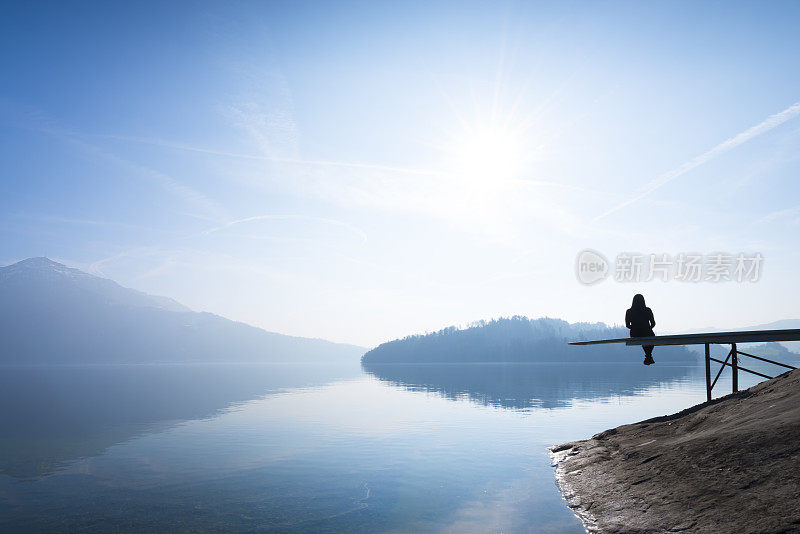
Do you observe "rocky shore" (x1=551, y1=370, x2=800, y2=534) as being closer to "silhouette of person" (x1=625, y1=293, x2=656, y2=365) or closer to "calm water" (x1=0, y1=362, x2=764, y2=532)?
"calm water" (x1=0, y1=362, x2=764, y2=532)

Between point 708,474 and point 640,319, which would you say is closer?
point 708,474

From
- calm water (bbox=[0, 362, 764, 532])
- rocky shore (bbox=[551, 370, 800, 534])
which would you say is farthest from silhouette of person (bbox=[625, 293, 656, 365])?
calm water (bbox=[0, 362, 764, 532])

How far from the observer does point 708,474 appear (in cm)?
1323

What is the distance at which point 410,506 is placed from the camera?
2094cm

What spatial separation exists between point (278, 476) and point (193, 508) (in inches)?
256

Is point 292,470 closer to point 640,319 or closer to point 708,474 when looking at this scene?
point 640,319

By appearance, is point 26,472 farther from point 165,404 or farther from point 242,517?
point 165,404

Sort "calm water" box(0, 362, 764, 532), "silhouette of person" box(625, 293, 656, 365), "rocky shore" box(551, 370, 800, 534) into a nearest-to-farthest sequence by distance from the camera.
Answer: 1. "rocky shore" box(551, 370, 800, 534)
2. "silhouette of person" box(625, 293, 656, 365)
3. "calm water" box(0, 362, 764, 532)

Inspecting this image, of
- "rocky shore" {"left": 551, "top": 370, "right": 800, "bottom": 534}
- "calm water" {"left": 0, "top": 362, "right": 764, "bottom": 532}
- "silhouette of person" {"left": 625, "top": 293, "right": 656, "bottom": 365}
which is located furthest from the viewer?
"calm water" {"left": 0, "top": 362, "right": 764, "bottom": 532}

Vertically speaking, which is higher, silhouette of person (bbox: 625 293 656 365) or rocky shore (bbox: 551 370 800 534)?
silhouette of person (bbox: 625 293 656 365)

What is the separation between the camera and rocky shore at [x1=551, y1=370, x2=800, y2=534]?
10703mm

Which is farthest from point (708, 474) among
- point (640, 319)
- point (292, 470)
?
point (292, 470)

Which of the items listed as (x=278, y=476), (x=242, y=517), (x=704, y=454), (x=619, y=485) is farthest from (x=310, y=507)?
(x=704, y=454)

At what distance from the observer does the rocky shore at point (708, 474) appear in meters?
→ 10.7
